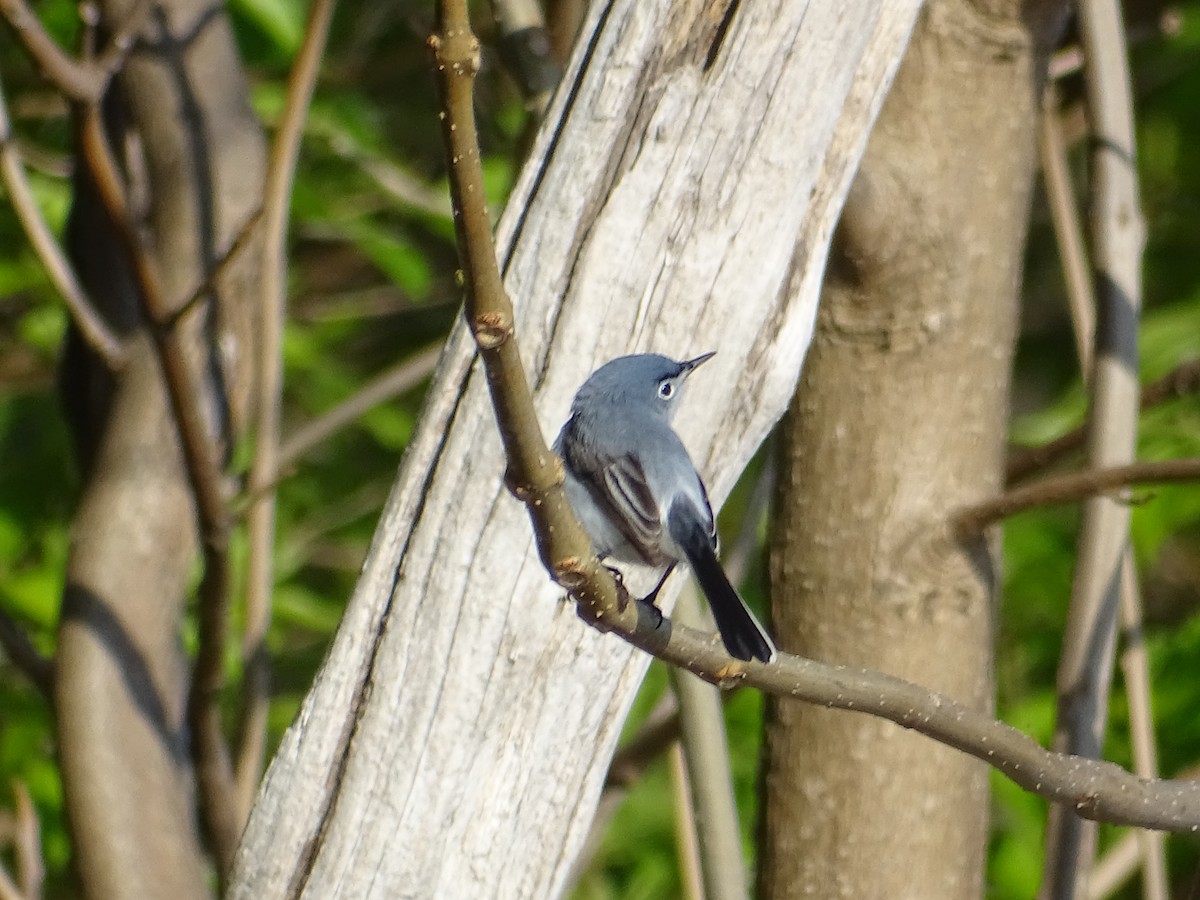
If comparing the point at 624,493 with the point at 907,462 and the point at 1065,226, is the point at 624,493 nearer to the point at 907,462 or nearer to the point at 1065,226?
the point at 907,462

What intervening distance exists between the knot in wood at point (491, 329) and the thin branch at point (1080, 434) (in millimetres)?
1068

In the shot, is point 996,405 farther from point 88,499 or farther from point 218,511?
point 88,499

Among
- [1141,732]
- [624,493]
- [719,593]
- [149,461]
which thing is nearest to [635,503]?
[624,493]

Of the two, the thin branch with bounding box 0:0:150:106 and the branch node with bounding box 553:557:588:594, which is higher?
the thin branch with bounding box 0:0:150:106

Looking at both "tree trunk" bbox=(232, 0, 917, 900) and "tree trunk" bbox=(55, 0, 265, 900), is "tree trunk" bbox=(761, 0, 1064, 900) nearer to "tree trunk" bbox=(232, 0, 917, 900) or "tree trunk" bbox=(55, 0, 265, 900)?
"tree trunk" bbox=(232, 0, 917, 900)

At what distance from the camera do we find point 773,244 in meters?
1.34

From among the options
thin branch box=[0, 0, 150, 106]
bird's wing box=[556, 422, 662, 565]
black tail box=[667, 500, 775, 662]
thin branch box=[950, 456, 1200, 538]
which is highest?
thin branch box=[0, 0, 150, 106]

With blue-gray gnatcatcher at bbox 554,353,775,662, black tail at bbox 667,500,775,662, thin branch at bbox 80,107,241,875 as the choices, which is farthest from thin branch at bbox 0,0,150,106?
black tail at bbox 667,500,775,662

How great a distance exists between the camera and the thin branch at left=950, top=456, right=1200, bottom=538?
1334 mm

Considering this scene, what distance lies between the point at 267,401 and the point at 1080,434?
1225mm

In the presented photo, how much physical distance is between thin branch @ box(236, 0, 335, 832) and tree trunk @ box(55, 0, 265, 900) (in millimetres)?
75

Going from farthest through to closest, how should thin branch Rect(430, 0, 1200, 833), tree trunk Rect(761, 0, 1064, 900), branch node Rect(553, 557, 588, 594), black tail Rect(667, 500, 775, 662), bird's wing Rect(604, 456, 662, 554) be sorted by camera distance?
1. tree trunk Rect(761, 0, 1064, 900)
2. bird's wing Rect(604, 456, 662, 554)
3. black tail Rect(667, 500, 775, 662)
4. branch node Rect(553, 557, 588, 594)
5. thin branch Rect(430, 0, 1200, 833)

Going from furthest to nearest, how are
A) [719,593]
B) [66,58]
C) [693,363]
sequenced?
[66,58], [693,363], [719,593]

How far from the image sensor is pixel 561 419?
1.34 m
